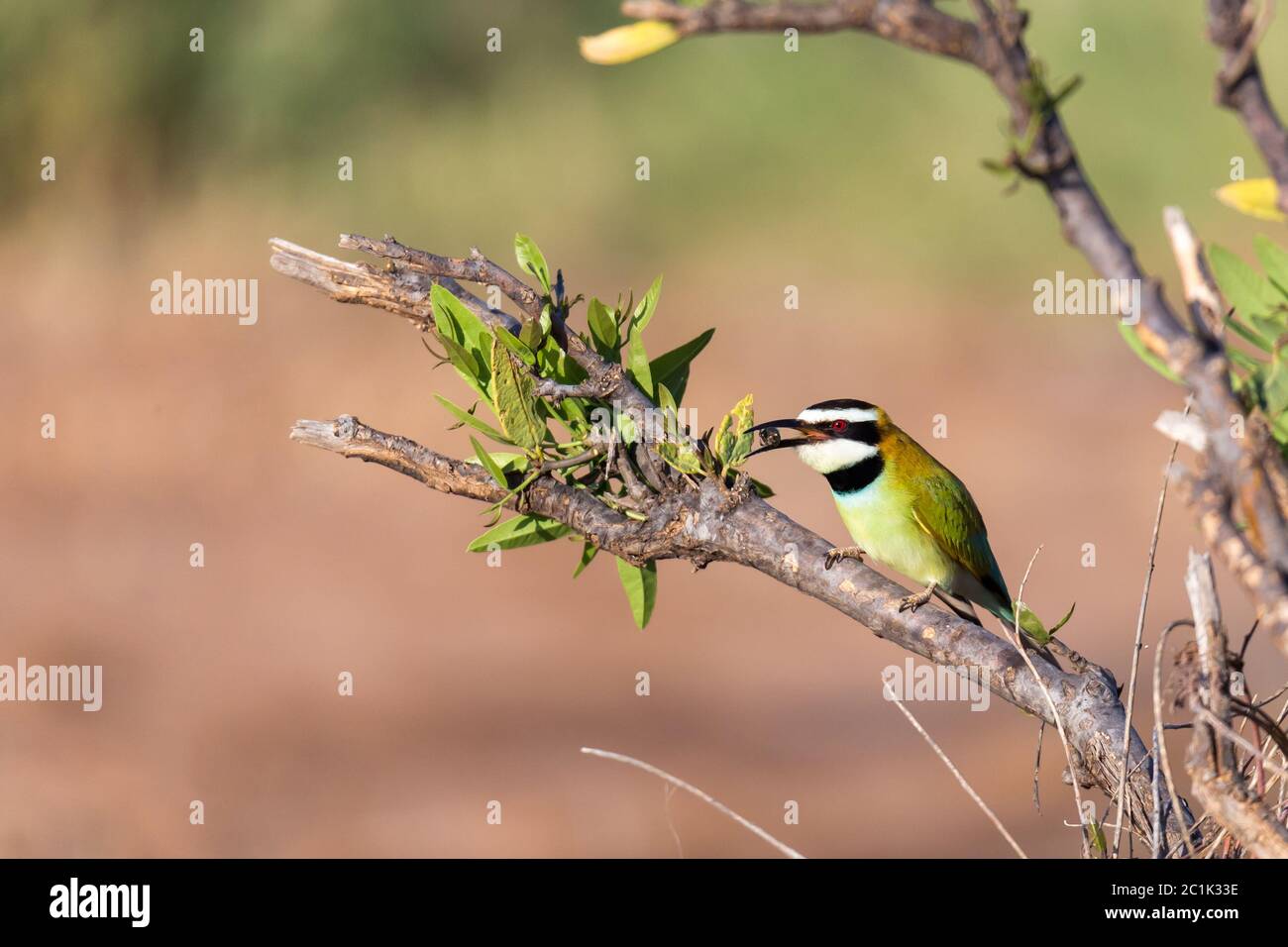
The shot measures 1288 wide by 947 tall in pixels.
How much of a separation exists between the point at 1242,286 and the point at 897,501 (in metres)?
1.29

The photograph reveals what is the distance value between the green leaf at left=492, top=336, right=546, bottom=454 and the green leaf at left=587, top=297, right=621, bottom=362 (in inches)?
5.9

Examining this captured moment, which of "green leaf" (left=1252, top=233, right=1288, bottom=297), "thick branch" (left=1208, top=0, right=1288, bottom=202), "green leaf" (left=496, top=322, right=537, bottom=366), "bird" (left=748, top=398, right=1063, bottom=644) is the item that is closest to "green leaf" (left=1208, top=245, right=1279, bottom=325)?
"green leaf" (left=1252, top=233, right=1288, bottom=297)

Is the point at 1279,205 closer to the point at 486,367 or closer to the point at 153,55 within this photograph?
the point at 486,367

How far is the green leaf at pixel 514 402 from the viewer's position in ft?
5.71

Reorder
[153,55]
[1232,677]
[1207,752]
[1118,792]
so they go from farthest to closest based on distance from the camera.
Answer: [153,55]
[1118,792]
[1232,677]
[1207,752]

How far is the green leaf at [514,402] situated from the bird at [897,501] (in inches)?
28.9

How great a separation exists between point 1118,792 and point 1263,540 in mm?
499

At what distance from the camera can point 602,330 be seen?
74.2 inches

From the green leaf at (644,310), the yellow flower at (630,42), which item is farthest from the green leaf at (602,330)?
the yellow flower at (630,42)

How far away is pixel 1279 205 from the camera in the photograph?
99 cm

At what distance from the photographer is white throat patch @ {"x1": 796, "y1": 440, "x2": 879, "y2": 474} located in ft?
8.23

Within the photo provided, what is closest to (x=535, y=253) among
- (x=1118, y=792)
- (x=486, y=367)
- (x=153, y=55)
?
(x=486, y=367)

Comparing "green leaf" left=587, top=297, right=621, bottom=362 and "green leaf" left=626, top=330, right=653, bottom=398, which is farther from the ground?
"green leaf" left=587, top=297, right=621, bottom=362

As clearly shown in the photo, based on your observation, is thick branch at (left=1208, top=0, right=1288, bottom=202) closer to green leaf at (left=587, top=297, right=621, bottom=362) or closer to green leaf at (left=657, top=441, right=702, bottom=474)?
green leaf at (left=657, top=441, right=702, bottom=474)
